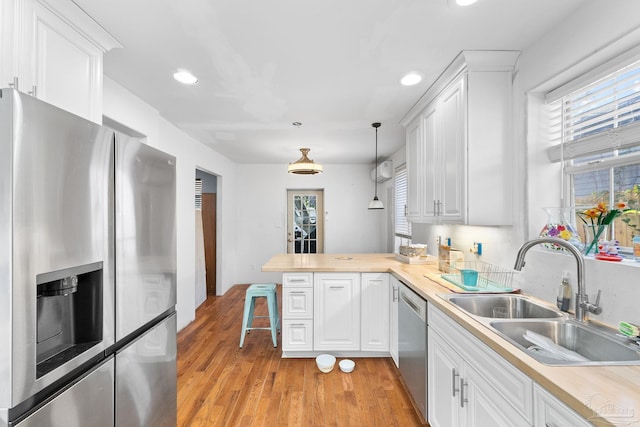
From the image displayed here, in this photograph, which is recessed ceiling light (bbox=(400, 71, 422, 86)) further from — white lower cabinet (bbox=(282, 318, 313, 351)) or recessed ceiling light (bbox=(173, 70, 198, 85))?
white lower cabinet (bbox=(282, 318, 313, 351))

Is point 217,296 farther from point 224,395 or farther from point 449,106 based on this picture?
point 449,106

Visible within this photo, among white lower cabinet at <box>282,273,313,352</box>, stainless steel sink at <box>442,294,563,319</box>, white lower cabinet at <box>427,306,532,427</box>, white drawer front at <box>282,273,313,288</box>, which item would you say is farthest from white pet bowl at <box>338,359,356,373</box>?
stainless steel sink at <box>442,294,563,319</box>

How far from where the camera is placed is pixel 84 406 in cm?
99

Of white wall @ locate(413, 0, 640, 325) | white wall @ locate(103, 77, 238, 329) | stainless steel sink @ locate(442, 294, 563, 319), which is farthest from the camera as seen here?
white wall @ locate(103, 77, 238, 329)

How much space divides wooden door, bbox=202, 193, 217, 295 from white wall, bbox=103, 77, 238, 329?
6.1 inches

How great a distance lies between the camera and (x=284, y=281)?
2803 mm

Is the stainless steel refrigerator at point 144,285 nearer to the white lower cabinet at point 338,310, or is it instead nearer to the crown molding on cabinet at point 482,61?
the white lower cabinet at point 338,310

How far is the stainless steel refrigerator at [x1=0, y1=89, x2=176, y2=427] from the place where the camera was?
76 cm

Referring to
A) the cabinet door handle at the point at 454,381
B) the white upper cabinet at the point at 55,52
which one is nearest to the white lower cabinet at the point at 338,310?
the cabinet door handle at the point at 454,381

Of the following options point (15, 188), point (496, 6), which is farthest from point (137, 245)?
point (496, 6)

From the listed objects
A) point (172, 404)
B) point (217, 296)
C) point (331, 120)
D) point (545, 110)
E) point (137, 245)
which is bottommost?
point (217, 296)

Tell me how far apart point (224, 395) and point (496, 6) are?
301 centimetres

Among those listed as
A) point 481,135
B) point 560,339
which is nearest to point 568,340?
point 560,339

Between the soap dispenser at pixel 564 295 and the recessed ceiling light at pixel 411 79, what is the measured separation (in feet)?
5.21
